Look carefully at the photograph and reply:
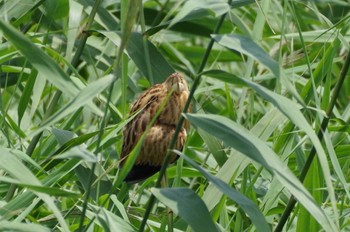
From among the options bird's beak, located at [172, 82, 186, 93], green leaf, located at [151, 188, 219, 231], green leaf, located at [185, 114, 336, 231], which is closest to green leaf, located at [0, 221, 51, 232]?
green leaf, located at [151, 188, 219, 231]

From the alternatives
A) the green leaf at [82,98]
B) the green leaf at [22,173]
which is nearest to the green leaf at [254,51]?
the green leaf at [82,98]

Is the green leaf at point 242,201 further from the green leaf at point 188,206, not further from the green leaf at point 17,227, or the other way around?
the green leaf at point 17,227

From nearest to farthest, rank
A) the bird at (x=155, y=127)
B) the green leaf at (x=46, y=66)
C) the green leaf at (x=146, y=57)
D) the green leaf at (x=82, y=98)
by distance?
the green leaf at (x=82, y=98), the green leaf at (x=46, y=66), the bird at (x=155, y=127), the green leaf at (x=146, y=57)

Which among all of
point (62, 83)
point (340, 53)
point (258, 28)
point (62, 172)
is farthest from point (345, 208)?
point (340, 53)

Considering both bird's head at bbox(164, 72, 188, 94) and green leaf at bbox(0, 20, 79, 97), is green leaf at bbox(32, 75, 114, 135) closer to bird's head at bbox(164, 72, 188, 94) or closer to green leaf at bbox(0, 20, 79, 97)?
green leaf at bbox(0, 20, 79, 97)

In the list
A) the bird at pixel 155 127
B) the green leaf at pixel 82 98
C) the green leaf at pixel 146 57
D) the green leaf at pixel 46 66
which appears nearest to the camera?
the green leaf at pixel 82 98

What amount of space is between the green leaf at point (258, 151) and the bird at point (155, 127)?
21 centimetres

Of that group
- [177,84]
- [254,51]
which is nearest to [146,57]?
[177,84]

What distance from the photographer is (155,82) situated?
226 centimetres

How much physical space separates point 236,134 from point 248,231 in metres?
0.54

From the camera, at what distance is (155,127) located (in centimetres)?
195

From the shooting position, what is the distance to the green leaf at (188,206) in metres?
1.69

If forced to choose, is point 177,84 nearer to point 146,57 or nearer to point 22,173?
point 146,57

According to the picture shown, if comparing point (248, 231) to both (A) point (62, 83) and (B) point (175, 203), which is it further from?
(A) point (62, 83)
